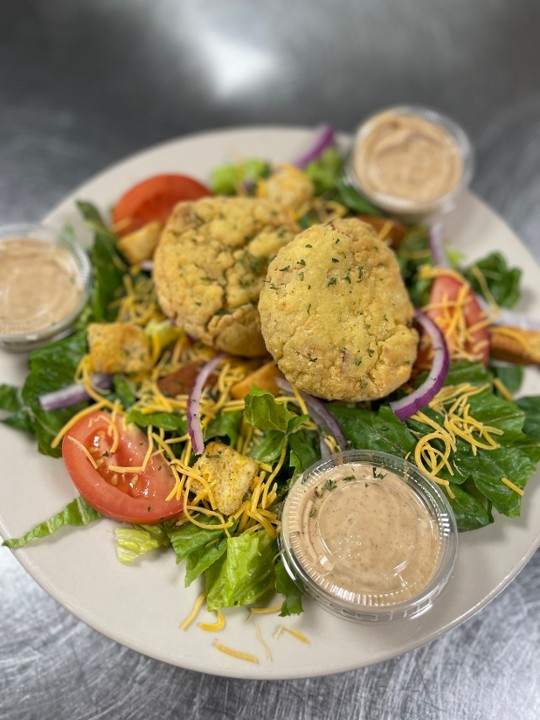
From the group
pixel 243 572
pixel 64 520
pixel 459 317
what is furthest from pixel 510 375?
pixel 64 520

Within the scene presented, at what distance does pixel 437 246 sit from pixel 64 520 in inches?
119

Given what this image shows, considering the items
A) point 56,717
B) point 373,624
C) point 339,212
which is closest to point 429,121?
point 339,212

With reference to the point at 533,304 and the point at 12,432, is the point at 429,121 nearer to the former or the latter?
the point at 533,304

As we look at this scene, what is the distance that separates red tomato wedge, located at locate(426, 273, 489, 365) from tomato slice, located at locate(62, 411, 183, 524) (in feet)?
6.32

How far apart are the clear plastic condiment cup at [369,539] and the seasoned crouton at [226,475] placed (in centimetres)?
30

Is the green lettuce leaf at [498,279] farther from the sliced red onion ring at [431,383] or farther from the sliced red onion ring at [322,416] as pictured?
the sliced red onion ring at [322,416]

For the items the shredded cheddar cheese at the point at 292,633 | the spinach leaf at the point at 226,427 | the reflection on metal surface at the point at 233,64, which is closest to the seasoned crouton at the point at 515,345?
the spinach leaf at the point at 226,427

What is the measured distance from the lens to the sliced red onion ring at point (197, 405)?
12.6ft

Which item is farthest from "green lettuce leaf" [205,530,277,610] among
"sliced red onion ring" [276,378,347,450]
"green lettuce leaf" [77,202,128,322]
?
"green lettuce leaf" [77,202,128,322]

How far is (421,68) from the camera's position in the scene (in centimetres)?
702

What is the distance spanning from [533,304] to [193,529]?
9.03 ft

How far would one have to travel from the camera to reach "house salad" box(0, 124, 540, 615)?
365 centimetres

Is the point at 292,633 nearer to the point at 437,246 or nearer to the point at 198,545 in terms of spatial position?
the point at 198,545

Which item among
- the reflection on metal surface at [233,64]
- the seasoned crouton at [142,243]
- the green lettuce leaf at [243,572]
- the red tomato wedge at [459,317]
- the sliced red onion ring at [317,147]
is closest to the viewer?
the green lettuce leaf at [243,572]
